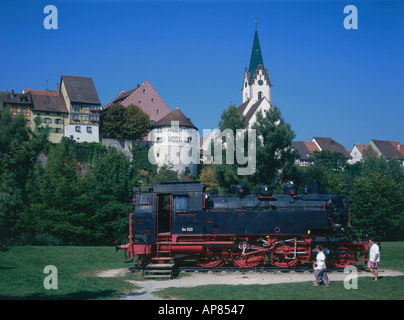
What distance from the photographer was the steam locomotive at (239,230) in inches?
706

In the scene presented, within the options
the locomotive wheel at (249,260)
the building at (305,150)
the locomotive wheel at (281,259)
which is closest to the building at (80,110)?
the building at (305,150)

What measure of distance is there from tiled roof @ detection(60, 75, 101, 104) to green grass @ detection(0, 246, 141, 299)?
171 ft

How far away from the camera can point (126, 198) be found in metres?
38.9

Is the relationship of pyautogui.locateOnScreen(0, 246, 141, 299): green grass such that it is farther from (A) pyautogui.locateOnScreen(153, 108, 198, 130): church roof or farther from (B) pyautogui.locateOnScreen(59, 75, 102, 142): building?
(B) pyautogui.locateOnScreen(59, 75, 102, 142): building

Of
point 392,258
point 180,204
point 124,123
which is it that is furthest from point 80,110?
point 392,258

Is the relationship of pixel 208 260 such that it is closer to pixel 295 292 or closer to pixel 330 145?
pixel 295 292

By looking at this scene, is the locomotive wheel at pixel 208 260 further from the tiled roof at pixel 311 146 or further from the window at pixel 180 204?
the tiled roof at pixel 311 146

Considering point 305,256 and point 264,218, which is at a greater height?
point 264,218

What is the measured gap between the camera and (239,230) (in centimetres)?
1806

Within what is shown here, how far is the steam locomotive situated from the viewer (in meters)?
17.9
